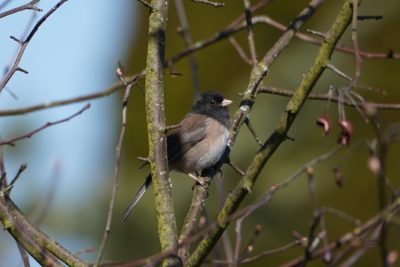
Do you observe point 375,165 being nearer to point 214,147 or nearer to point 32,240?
point 32,240

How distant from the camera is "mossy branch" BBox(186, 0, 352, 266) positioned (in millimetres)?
2896

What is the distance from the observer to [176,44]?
7.52 metres

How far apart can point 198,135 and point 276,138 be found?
2550 mm

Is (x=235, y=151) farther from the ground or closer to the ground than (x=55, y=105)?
closer to the ground

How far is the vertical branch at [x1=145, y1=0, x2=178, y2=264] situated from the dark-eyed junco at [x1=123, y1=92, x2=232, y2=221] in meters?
1.83

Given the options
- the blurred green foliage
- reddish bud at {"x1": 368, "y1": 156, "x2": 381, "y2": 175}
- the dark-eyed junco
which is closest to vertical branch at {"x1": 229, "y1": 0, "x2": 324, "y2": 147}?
the dark-eyed junco

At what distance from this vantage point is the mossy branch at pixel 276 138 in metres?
2.90

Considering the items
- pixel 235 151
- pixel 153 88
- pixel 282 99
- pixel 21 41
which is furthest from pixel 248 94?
pixel 282 99

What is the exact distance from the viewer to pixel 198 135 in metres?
5.48

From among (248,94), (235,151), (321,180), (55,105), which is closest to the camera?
(55,105)

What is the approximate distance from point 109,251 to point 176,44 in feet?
7.03

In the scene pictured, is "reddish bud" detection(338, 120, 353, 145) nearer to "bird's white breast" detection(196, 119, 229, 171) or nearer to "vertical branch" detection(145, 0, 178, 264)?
"vertical branch" detection(145, 0, 178, 264)

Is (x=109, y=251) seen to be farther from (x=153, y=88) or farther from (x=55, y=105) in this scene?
(x=55, y=105)

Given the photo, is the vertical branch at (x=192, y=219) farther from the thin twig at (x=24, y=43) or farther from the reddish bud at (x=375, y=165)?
the reddish bud at (x=375, y=165)
